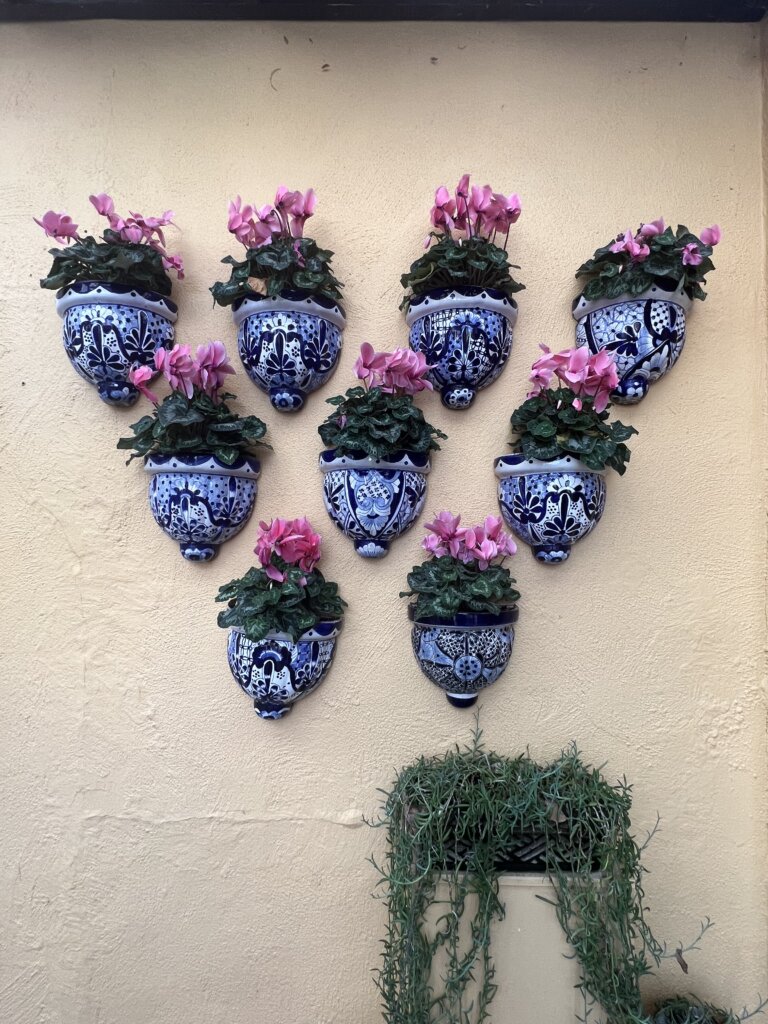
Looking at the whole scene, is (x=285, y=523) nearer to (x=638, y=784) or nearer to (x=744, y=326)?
(x=638, y=784)

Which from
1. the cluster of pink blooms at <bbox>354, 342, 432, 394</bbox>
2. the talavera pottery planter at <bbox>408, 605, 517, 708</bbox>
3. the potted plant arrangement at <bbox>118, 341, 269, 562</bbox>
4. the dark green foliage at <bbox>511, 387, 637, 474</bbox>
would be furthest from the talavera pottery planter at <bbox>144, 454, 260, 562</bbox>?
the dark green foliage at <bbox>511, 387, 637, 474</bbox>

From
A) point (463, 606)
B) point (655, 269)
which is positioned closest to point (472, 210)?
point (655, 269)

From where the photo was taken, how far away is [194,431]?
0.95 m

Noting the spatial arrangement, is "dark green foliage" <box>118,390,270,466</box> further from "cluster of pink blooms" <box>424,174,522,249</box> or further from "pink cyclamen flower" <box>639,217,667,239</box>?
"pink cyclamen flower" <box>639,217,667,239</box>

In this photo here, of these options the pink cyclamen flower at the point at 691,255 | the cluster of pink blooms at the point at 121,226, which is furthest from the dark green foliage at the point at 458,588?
the cluster of pink blooms at the point at 121,226

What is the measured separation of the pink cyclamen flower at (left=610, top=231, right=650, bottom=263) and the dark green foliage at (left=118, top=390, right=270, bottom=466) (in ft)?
2.11

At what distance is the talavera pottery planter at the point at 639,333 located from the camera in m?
0.96

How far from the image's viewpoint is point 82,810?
1.01m

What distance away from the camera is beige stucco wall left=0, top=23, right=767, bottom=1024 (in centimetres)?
99

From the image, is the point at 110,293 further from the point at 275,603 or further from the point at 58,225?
the point at 275,603

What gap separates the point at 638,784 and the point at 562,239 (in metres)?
0.95

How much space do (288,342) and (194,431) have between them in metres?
0.21

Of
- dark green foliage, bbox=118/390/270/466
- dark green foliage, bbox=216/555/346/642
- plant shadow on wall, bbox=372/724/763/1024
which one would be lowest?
plant shadow on wall, bbox=372/724/763/1024

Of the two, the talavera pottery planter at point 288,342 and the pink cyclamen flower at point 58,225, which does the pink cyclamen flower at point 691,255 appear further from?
the pink cyclamen flower at point 58,225
